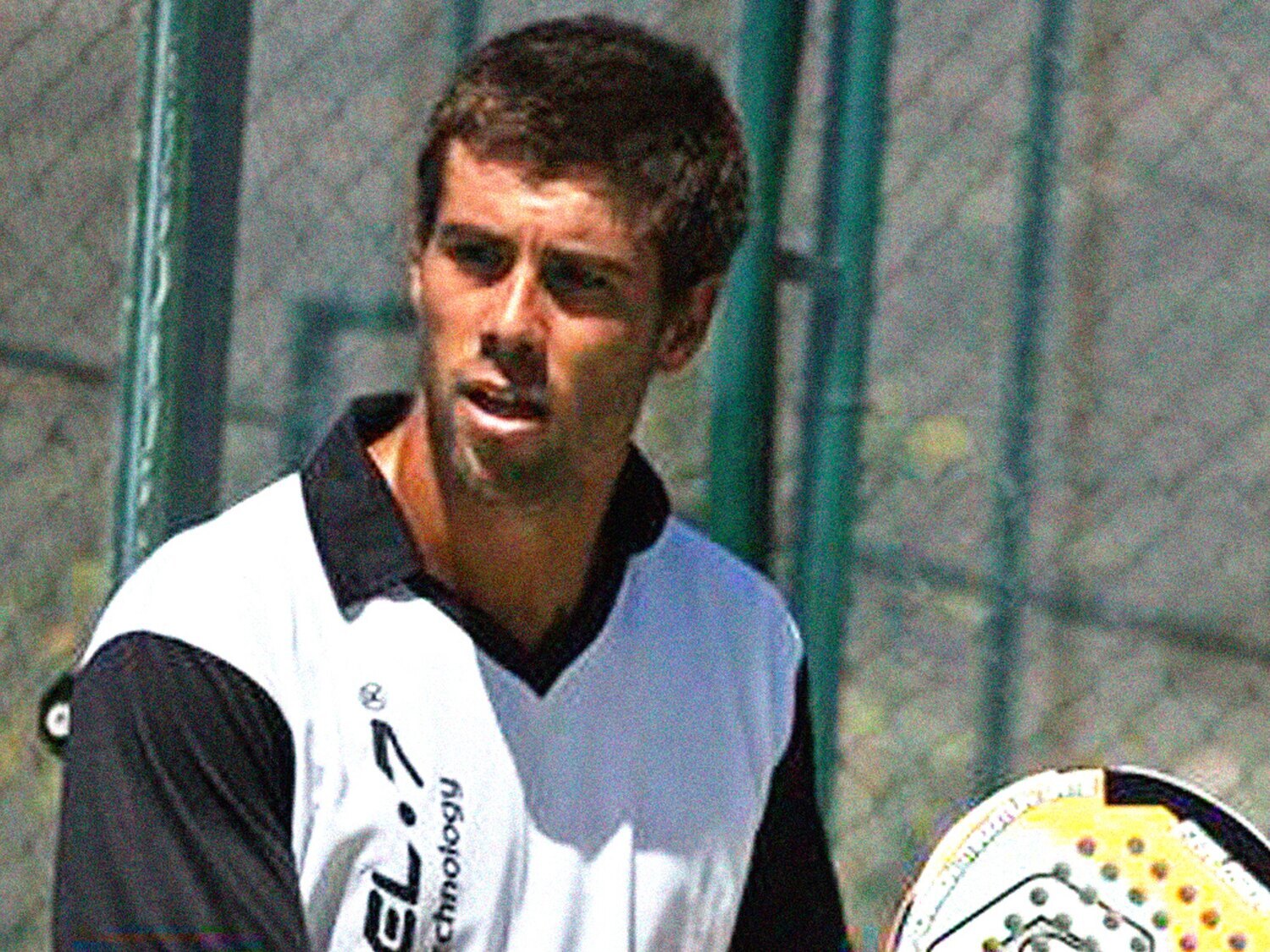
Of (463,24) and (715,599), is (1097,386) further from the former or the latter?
(715,599)

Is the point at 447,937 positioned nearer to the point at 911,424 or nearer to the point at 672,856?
the point at 672,856

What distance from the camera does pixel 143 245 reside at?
512 centimetres

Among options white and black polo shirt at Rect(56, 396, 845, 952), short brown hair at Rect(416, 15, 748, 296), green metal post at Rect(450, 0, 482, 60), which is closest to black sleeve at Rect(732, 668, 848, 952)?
white and black polo shirt at Rect(56, 396, 845, 952)

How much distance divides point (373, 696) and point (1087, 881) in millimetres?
620

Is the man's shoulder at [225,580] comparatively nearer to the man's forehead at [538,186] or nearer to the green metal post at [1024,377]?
the man's forehead at [538,186]

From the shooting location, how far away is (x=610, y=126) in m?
3.71

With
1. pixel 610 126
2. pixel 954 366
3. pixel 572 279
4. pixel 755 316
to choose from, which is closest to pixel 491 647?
pixel 572 279

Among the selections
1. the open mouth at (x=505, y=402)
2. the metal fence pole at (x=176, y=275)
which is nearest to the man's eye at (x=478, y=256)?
the open mouth at (x=505, y=402)

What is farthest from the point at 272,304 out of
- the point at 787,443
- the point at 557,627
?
the point at 557,627

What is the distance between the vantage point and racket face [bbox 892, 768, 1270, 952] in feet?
12.5

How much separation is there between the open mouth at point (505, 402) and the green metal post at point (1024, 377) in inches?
72.4

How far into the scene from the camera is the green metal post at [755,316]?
17.6 ft

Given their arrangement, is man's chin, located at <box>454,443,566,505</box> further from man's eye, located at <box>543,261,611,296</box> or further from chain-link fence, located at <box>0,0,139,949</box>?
chain-link fence, located at <box>0,0,139,949</box>

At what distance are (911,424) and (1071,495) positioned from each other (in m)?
0.21
